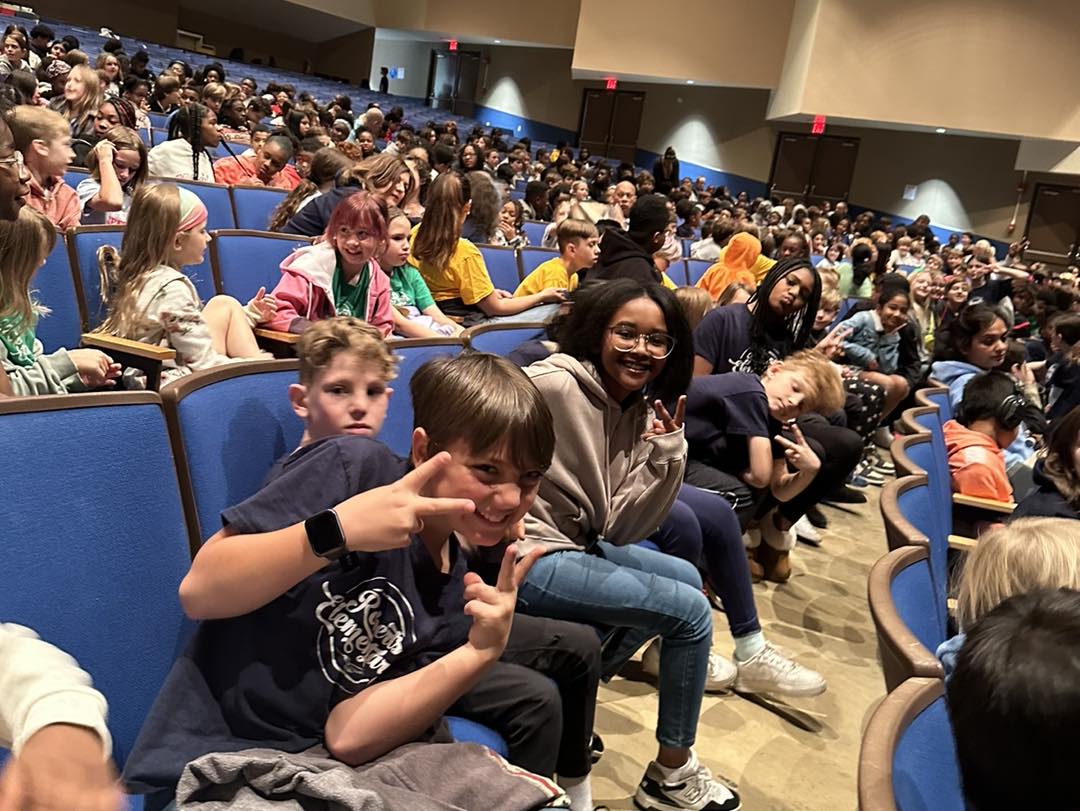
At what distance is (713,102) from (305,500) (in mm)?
18958

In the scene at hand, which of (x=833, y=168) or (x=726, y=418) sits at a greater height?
(x=833, y=168)

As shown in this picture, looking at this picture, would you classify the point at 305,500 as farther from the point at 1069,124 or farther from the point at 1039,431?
the point at 1069,124

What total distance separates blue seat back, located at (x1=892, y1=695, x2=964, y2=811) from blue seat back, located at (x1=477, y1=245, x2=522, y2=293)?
3.62m

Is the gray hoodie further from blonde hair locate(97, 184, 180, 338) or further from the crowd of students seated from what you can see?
blonde hair locate(97, 184, 180, 338)

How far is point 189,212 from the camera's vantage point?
8.39 ft

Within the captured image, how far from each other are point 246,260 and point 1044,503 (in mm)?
2633

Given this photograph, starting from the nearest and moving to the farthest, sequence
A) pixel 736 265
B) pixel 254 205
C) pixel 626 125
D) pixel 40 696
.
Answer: pixel 40 696
pixel 254 205
pixel 736 265
pixel 626 125

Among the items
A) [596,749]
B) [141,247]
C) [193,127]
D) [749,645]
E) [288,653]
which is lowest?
[596,749]

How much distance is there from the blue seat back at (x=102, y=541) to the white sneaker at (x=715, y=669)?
1574 mm

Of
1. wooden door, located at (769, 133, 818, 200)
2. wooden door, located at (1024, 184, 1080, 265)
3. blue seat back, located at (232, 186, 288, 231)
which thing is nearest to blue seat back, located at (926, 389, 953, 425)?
blue seat back, located at (232, 186, 288, 231)

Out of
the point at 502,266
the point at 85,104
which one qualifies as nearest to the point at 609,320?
the point at 502,266

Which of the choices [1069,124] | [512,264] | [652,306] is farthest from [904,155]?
[652,306]

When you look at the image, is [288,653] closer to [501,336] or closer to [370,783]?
[370,783]

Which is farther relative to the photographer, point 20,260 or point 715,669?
point 715,669
